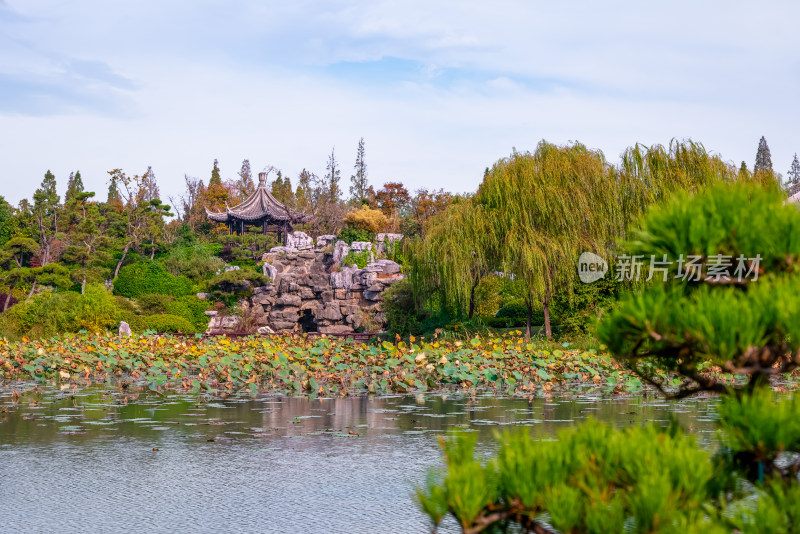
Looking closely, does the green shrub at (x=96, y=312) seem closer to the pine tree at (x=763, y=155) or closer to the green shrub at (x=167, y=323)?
the green shrub at (x=167, y=323)

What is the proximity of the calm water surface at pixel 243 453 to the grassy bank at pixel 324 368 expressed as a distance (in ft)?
3.80

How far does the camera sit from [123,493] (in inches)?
228

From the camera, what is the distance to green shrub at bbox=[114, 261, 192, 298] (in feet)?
102

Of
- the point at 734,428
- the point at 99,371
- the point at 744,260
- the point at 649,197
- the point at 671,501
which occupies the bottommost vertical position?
the point at 99,371

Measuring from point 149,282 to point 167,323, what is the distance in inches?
219

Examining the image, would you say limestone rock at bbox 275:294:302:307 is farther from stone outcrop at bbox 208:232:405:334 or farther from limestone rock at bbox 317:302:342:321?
limestone rock at bbox 317:302:342:321

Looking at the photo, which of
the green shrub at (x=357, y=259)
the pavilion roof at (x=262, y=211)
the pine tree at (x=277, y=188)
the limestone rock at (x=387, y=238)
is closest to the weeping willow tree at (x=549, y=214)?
the green shrub at (x=357, y=259)

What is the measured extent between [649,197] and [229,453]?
551 inches

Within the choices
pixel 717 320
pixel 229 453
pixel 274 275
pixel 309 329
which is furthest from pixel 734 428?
pixel 274 275

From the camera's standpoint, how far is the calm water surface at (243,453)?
5.21 meters

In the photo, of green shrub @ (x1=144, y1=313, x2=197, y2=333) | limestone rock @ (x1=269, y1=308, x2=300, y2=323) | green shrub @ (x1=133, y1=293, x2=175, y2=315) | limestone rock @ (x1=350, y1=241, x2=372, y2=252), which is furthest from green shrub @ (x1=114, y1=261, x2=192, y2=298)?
limestone rock @ (x1=350, y1=241, x2=372, y2=252)

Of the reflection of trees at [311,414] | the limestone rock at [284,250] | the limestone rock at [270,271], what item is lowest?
the reflection of trees at [311,414]

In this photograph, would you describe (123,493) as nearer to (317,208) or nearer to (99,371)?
(99,371)

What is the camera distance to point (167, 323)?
1040 inches
